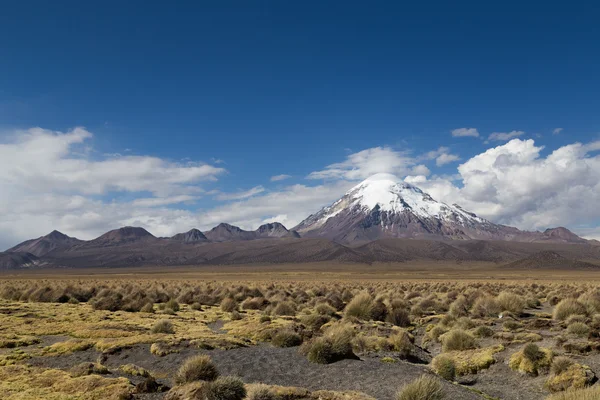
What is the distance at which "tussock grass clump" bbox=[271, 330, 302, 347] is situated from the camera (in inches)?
739

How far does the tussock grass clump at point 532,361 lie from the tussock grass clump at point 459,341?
2631 millimetres

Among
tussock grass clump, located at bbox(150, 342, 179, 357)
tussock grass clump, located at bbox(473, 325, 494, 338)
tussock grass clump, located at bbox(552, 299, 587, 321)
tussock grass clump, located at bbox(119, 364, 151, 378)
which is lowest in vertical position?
tussock grass clump, located at bbox(119, 364, 151, 378)

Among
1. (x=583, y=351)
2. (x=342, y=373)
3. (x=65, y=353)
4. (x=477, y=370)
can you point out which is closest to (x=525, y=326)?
(x=583, y=351)

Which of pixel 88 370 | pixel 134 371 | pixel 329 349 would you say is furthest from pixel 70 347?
pixel 329 349

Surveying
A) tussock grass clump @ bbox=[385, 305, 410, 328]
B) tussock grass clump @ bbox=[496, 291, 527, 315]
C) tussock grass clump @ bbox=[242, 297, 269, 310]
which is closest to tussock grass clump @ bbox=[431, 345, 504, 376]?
tussock grass clump @ bbox=[385, 305, 410, 328]

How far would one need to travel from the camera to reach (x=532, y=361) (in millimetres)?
15234

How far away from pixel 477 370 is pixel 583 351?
402 centimetres

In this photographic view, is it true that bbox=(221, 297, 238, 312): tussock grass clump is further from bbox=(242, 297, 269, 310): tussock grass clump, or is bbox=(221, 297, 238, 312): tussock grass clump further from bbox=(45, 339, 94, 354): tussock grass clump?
bbox=(45, 339, 94, 354): tussock grass clump

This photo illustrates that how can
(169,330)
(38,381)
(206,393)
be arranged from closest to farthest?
(206,393)
(38,381)
(169,330)

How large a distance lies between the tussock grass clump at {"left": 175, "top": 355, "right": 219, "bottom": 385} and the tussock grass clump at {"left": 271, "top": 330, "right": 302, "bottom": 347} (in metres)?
6.52

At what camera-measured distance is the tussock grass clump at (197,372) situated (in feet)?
39.6

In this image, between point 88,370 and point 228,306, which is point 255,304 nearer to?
point 228,306

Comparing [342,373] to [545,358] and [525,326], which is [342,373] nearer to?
[545,358]

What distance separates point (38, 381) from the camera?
12312 millimetres
